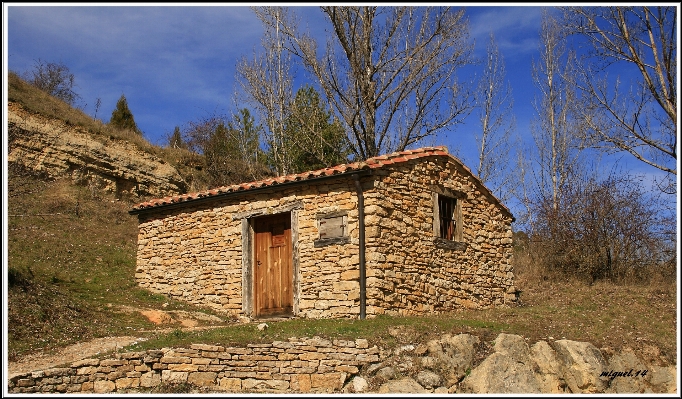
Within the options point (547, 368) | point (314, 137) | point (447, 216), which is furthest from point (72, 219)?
point (547, 368)

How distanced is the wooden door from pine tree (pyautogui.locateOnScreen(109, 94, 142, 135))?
20.4m

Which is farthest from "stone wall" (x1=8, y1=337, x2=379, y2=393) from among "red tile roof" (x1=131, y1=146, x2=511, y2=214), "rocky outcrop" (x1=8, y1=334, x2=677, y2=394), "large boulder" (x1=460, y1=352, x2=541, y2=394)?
"red tile roof" (x1=131, y1=146, x2=511, y2=214)

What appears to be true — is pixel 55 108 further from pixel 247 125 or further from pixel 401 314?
pixel 401 314

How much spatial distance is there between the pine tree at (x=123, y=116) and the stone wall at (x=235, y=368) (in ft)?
79.9

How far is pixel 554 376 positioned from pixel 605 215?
9739mm

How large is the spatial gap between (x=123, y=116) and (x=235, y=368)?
25949mm

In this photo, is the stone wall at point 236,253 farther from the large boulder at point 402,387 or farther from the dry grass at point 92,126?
the dry grass at point 92,126

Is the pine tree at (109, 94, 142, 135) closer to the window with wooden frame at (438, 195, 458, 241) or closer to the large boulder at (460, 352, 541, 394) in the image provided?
the window with wooden frame at (438, 195, 458, 241)

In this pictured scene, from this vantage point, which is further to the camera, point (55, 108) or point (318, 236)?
point (55, 108)

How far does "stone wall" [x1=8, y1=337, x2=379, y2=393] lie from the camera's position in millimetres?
8391

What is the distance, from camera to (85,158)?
73.9 ft

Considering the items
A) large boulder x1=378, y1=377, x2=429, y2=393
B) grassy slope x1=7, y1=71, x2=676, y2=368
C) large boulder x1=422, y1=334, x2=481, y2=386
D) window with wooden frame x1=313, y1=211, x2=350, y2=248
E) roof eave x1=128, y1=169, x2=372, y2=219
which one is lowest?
large boulder x1=378, y1=377, x2=429, y2=393

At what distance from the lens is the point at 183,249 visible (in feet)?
46.2

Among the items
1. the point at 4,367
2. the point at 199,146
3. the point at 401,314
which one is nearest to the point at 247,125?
the point at 199,146
